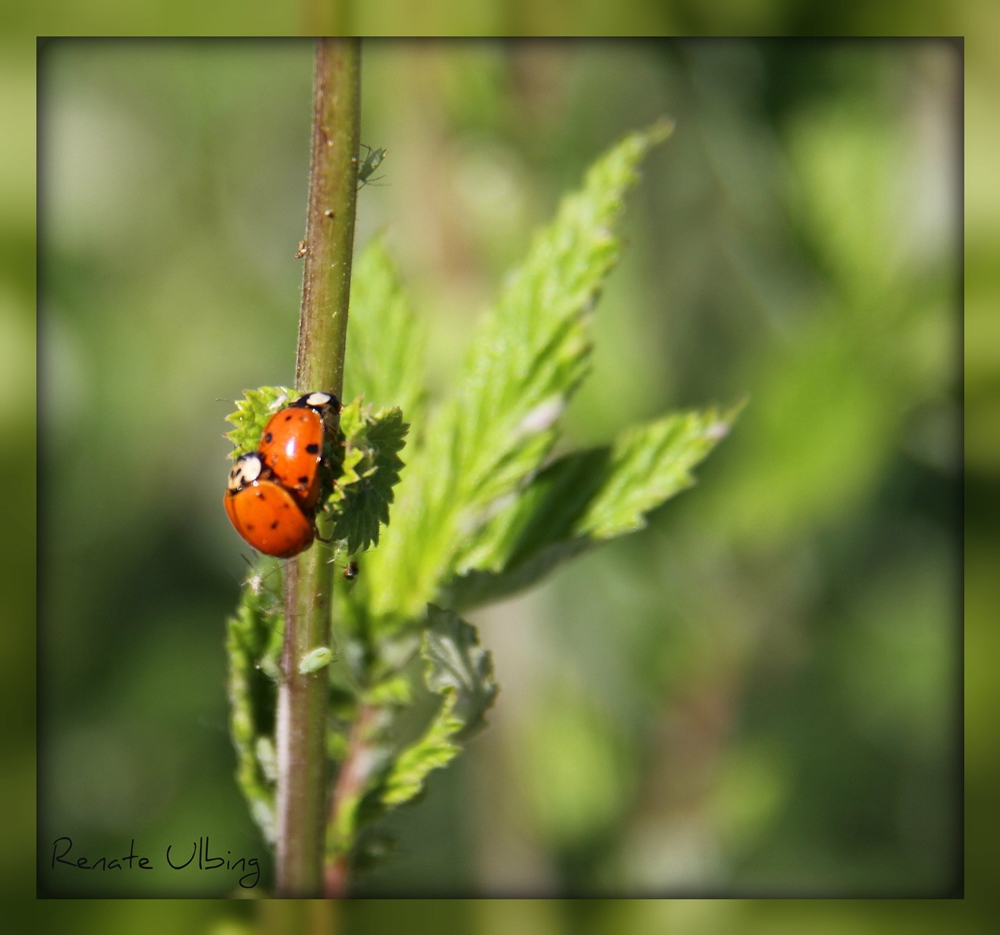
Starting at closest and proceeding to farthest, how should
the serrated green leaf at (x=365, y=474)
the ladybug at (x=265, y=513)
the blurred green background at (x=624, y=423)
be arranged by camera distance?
the serrated green leaf at (x=365, y=474), the ladybug at (x=265, y=513), the blurred green background at (x=624, y=423)

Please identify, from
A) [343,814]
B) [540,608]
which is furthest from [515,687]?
[343,814]

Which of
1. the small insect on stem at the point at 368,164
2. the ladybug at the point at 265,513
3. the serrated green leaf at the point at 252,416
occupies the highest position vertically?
the small insect on stem at the point at 368,164

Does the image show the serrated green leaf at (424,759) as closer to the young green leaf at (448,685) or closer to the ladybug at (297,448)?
the young green leaf at (448,685)

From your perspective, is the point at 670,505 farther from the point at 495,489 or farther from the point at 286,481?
the point at 286,481

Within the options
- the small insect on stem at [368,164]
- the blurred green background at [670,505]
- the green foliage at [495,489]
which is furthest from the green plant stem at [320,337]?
the blurred green background at [670,505]

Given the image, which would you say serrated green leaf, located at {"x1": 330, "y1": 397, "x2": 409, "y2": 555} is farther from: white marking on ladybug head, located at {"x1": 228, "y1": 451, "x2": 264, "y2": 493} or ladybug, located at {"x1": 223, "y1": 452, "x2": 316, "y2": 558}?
white marking on ladybug head, located at {"x1": 228, "y1": 451, "x2": 264, "y2": 493}

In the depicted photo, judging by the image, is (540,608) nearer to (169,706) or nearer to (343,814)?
(169,706)
